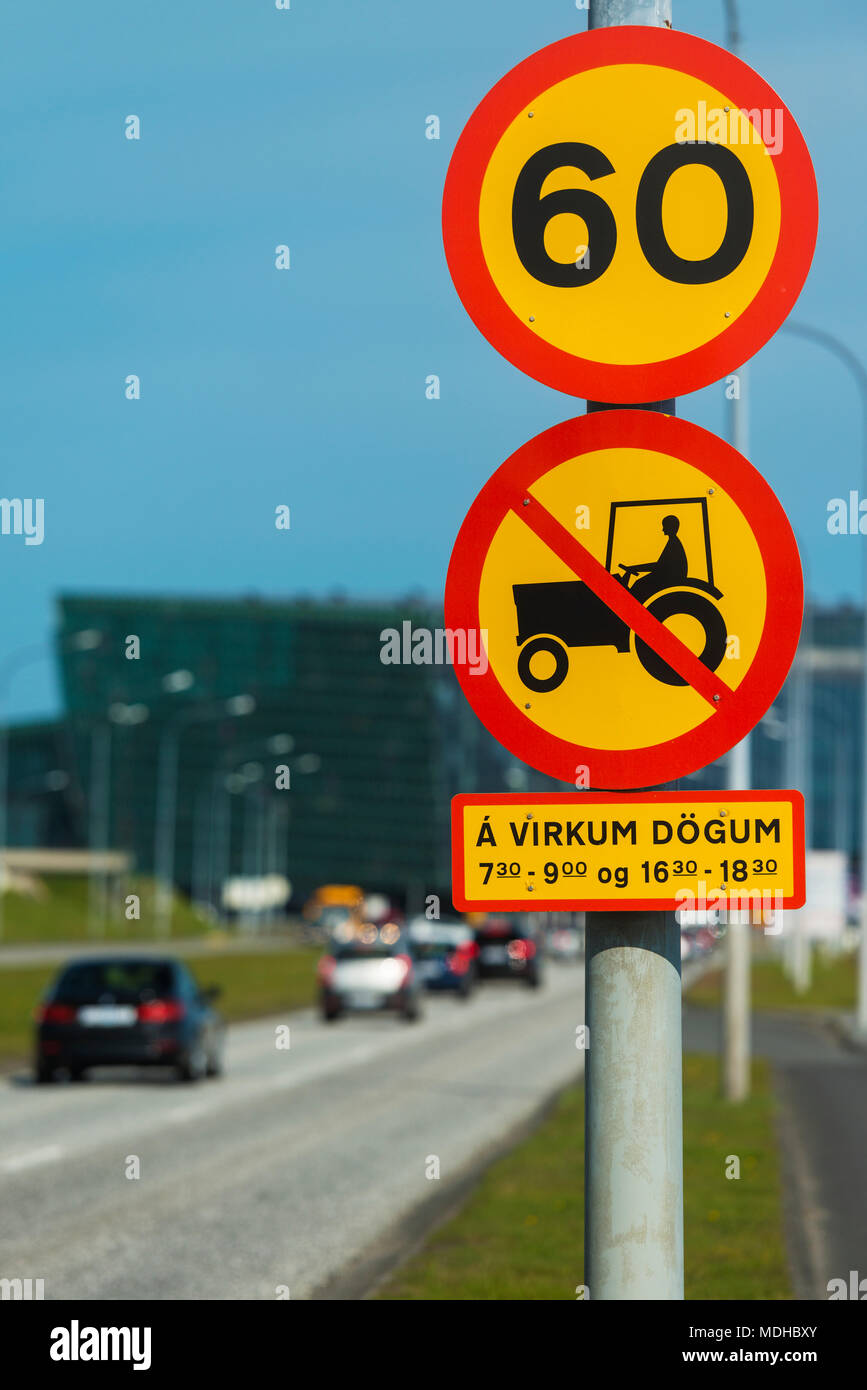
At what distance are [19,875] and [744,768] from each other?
90958 millimetres

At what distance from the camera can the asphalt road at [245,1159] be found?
35.2ft

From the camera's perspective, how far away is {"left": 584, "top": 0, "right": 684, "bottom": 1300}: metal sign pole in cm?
330

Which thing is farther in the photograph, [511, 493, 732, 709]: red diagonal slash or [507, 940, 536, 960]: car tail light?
[507, 940, 536, 960]: car tail light

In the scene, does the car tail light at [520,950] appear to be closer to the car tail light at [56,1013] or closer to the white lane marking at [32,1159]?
the car tail light at [56,1013]

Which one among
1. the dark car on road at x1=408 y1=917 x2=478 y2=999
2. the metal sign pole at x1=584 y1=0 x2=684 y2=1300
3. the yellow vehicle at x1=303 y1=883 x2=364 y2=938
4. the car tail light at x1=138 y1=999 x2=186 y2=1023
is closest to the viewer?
the metal sign pole at x1=584 y1=0 x2=684 y2=1300

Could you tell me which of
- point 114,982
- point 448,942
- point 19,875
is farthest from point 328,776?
point 114,982

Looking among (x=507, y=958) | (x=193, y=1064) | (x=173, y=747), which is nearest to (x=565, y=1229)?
(x=193, y=1064)

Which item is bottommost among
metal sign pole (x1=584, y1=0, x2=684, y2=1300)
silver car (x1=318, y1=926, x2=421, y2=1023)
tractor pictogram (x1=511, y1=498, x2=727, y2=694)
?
silver car (x1=318, y1=926, x2=421, y2=1023)

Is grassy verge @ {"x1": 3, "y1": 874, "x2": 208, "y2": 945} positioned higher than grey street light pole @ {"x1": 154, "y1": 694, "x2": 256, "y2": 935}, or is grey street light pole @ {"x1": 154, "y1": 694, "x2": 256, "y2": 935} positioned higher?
grey street light pole @ {"x1": 154, "y1": 694, "x2": 256, "y2": 935}

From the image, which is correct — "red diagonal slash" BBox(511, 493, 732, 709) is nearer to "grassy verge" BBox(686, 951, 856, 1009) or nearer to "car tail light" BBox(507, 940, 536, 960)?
"grassy verge" BBox(686, 951, 856, 1009)

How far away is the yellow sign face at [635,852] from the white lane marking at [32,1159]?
12220 millimetres

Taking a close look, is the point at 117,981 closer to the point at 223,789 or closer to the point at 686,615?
the point at 686,615

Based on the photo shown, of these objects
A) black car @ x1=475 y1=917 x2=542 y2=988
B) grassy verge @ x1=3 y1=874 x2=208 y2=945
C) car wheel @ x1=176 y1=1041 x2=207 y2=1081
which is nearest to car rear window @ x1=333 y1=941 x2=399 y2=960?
car wheel @ x1=176 y1=1041 x2=207 y2=1081
